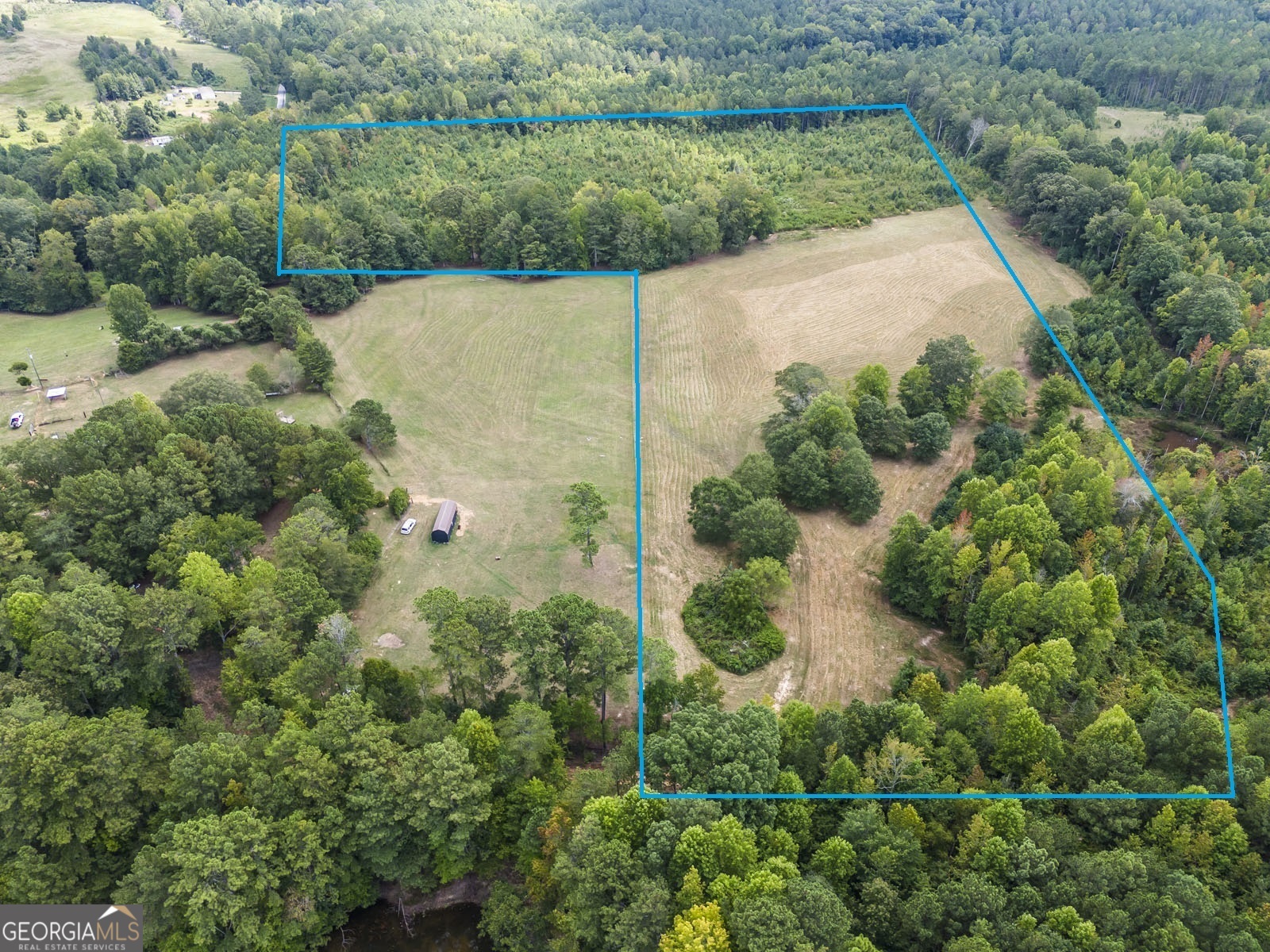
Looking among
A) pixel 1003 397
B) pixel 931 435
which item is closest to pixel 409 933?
pixel 931 435

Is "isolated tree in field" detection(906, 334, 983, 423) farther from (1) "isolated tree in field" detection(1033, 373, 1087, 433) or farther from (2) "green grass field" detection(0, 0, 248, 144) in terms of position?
(2) "green grass field" detection(0, 0, 248, 144)

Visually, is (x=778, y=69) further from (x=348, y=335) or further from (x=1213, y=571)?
(x=1213, y=571)

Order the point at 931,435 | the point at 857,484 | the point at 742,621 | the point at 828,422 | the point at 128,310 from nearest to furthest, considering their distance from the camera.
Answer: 1. the point at 742,621
2. the point at 857,484
3. the point at 828,422
4. the point at 931,435
5. the point at 128,310

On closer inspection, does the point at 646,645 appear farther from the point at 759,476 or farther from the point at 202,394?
the point at 202,394

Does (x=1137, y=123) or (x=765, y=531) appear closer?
(x=765, y=531)

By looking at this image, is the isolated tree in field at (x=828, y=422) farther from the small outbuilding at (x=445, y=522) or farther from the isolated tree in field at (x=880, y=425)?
the small outbuilding at (x=445, y=522)

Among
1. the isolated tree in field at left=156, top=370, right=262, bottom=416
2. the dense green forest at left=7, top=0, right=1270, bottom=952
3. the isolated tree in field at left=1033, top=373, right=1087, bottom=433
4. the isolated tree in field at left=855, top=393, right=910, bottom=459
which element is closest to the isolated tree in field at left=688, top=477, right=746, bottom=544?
the dense green forest at left=7, top=0, right=1270, bottom=952

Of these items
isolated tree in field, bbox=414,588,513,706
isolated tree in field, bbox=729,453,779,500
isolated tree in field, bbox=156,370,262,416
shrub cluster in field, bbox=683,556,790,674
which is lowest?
shrub cluster in field, bbox=683,556,790,674
